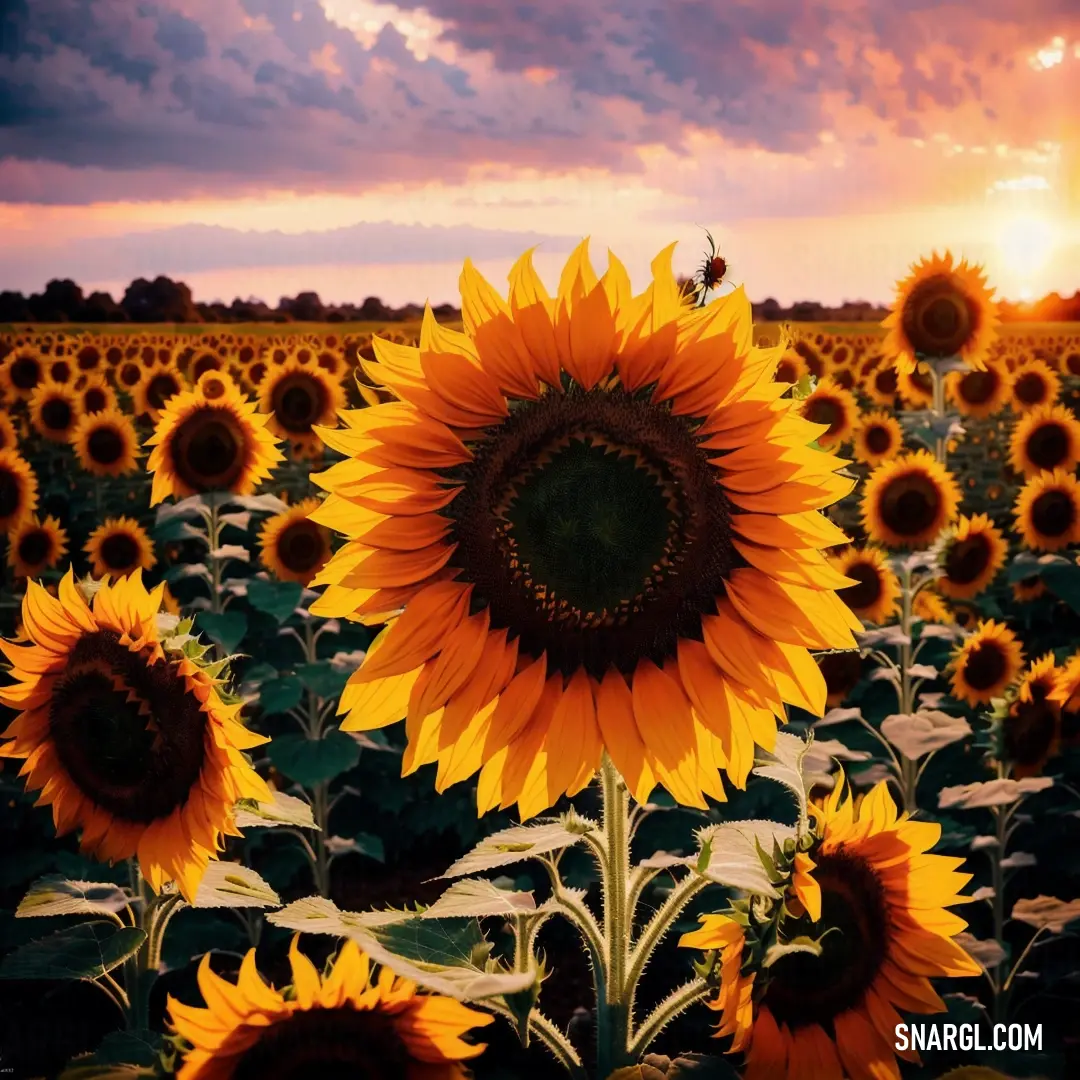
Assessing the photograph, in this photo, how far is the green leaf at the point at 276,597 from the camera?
5922 mm

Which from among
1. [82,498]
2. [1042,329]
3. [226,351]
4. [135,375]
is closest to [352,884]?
[82,498]

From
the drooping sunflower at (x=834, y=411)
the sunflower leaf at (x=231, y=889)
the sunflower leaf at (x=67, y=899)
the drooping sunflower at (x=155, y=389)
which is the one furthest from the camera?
the drooping sunflower at (x=155, y=389)

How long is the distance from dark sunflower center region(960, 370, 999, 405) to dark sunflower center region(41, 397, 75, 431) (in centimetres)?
985

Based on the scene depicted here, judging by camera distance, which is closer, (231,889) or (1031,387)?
(231,889)

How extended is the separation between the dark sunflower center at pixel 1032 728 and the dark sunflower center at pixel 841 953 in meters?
3.07

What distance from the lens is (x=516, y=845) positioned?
5.74 ft

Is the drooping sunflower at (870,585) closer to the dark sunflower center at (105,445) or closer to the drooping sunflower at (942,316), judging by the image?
the drooping sunflower at (942,316)

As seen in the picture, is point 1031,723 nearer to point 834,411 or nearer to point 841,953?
point 841,953

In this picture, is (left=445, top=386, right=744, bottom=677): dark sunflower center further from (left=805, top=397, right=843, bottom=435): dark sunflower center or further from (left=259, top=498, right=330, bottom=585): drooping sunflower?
(left=805, top=397, right=843, bottom=435): dark sunflower center

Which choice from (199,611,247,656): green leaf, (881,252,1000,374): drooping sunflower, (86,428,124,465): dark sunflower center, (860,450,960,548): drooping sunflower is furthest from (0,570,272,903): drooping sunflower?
(86,428,124,465): dark sunflower center

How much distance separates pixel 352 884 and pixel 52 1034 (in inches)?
71.3

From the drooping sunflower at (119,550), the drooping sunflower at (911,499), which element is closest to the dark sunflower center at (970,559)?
the drooping sunflower at (911,499)

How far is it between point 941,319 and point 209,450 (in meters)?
4.97

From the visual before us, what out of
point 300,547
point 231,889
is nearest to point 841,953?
point 231,889
